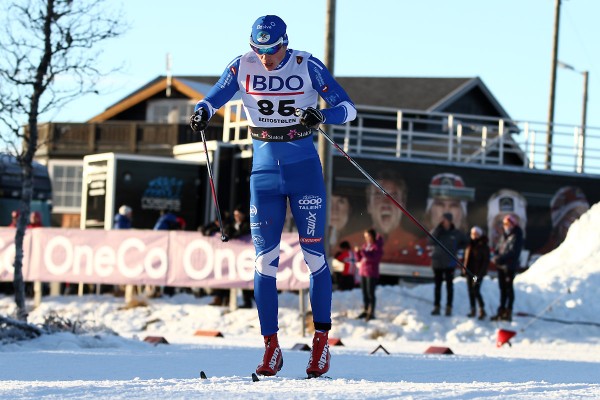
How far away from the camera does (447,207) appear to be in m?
27.6

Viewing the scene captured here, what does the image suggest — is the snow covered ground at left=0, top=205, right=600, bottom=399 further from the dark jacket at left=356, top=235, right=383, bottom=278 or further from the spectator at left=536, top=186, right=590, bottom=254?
the spectator at left=536, top=186, right=590, bottom=254

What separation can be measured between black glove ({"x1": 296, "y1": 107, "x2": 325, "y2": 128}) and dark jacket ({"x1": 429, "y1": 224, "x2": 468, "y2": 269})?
1237 centimetres

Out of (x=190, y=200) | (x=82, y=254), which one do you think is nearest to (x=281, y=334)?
(x=82, y=254)

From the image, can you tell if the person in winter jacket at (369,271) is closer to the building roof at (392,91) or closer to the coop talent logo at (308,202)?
the coop talent logo at (308,202)

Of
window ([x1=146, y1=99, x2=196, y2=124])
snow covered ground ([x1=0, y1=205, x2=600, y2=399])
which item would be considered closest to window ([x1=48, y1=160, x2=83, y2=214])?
window ([x1=146, y1=99, x2=196, y2=124])

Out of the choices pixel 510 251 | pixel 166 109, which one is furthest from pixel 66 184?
pixel 510 251

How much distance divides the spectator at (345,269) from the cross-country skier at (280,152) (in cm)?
1406

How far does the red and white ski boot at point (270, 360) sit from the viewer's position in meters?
8.24

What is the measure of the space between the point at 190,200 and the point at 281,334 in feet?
24.0

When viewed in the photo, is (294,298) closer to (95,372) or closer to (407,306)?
(407,306)

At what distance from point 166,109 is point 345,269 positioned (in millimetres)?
30718

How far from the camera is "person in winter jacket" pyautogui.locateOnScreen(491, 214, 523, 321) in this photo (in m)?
20.0

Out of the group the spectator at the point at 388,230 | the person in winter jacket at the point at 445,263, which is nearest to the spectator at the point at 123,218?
the spectator at the point at 388,230

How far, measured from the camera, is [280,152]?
27.8 feet
